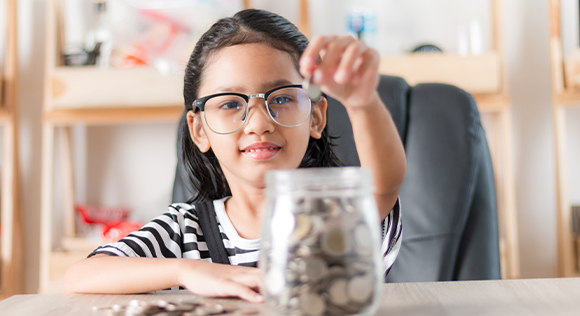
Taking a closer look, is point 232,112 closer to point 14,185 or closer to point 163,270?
point 163,270

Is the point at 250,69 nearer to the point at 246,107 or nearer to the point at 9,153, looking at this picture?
the point at 246,107

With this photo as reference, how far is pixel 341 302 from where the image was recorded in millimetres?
373

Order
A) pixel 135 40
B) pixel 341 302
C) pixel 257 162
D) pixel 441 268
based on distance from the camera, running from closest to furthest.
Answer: pixel 341 302 → pixel 257 162 → pixel 441 268 → pixel 135 40

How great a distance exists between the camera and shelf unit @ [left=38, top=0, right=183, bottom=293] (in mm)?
→ 1962

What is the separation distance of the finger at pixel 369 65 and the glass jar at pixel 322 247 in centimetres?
14

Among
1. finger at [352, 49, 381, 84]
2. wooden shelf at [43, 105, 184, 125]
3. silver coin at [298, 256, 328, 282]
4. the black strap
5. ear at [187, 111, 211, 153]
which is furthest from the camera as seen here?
wooden shelf at [43, 105, 184, 125]

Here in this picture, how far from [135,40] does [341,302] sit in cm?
196

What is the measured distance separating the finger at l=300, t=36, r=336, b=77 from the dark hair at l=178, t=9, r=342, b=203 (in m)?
0.49

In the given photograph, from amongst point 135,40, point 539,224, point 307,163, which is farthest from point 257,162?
point 539,224

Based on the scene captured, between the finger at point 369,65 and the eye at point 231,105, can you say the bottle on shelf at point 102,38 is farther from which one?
the finger at point 369,65

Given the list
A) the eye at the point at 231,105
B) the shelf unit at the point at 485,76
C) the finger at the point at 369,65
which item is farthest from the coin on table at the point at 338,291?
the shelf unit at the point at 485,76

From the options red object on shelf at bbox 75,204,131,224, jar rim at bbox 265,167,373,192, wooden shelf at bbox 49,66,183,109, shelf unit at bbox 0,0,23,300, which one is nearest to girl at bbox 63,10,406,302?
jar rim at bbox 265,167,373,192

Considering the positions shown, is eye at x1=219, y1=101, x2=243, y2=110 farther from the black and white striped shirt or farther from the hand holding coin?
the hand holding coin

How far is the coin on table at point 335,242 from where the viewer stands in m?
0.37
